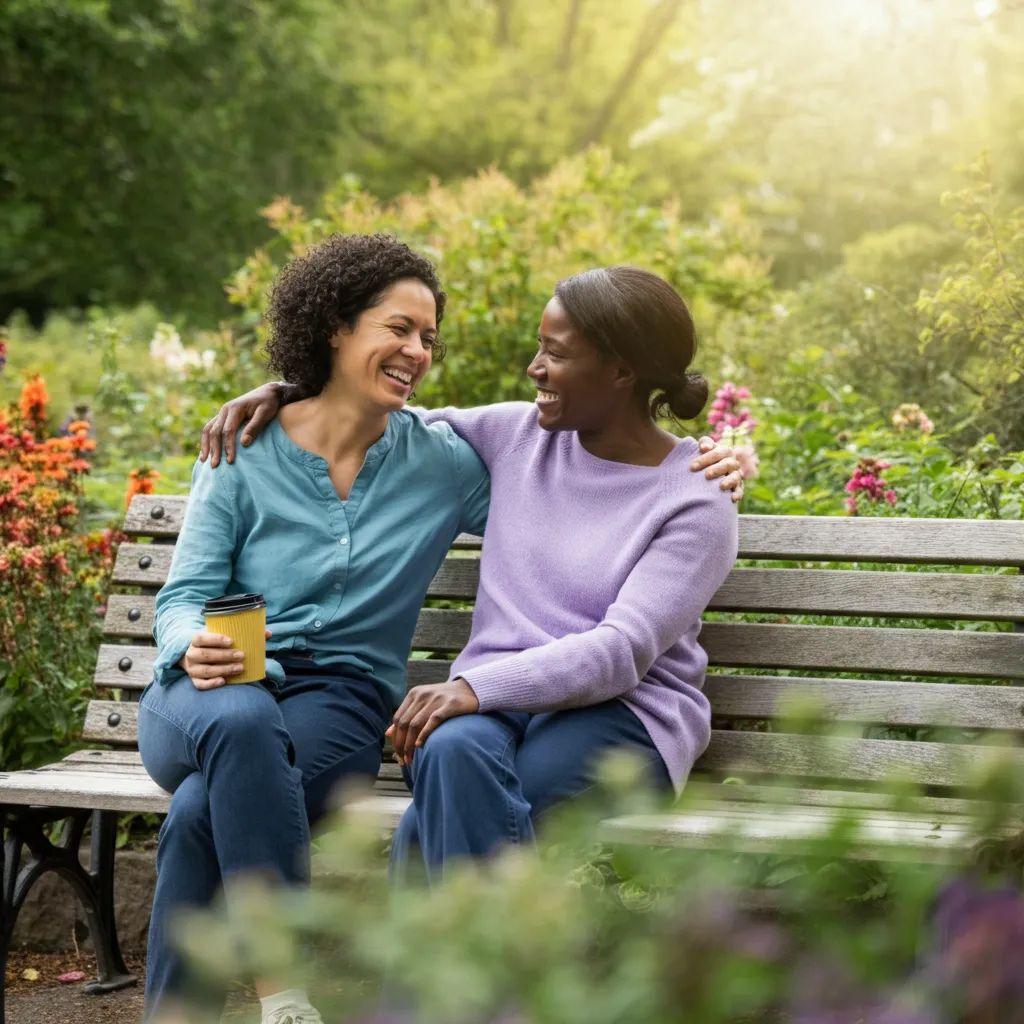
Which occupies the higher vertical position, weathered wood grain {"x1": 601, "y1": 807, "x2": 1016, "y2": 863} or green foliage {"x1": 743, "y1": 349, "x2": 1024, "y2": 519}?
green foliage {"x1": 743, "y1": 349, "x2": 1024, "y2": 519}

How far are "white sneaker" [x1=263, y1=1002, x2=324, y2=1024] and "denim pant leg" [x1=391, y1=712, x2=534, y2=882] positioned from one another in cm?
29

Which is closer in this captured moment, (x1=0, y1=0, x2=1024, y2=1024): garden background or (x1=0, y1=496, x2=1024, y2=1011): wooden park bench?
(x1=0, y1=0, x2=1024, y2=1024): garden background

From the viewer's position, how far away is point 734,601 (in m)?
3.24

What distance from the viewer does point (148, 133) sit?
1759 cm

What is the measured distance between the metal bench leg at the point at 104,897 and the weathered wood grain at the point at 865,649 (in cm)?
151

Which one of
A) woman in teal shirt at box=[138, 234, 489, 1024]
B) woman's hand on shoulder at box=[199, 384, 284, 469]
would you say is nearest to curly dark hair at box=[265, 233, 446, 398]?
woman in teal shirt at box=[138, 234, 489, 1024]

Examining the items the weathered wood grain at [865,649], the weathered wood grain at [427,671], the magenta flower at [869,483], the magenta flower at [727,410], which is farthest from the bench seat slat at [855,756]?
the magenta flower at [727,410]

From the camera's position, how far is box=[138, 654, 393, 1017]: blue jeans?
2607 millimetres

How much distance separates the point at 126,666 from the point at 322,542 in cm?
81

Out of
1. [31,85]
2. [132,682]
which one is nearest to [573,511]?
[132,682]

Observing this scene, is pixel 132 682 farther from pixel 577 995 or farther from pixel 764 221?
pixel 764 221

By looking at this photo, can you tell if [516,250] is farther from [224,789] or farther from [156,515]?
[224,789]

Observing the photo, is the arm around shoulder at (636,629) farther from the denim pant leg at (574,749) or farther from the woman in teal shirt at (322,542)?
the woman in teal shirt at (322,542)

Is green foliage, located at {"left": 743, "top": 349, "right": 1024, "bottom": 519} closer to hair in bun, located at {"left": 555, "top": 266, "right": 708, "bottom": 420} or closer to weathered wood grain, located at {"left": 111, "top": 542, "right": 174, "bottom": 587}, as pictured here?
hair in bun, located at {"left": 555, "top": 266, "right": 708, "bottom": 420}
